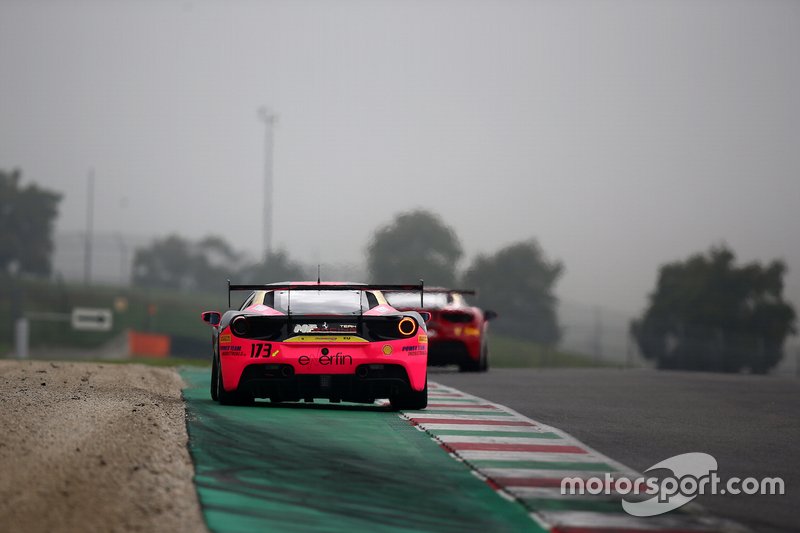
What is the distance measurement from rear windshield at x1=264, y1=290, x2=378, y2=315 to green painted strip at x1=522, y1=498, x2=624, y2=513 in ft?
15.7

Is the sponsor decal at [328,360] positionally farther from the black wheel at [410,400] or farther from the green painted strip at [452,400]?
the green painted strip at [452,400]

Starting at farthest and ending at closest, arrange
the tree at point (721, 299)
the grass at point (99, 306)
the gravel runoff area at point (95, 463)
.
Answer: the tree at point (721, 299) < the grass at point (99, 306) < the gravel runoff area at point (95, 463)

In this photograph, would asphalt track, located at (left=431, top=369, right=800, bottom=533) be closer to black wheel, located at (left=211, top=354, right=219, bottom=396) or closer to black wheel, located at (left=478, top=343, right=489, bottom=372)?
black wheel, located at (left=478, top=343, right=489, bottom=372)

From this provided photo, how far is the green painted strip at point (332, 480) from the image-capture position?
20.5 feet

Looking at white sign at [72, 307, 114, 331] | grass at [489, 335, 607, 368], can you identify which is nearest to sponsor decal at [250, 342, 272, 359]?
white sign at [72, 307, 114, 331]

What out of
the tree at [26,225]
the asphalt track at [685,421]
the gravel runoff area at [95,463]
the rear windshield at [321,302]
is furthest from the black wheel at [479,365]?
the tree at [26,225]

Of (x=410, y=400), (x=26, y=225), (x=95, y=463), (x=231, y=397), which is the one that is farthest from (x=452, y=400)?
(x=26, y=225)

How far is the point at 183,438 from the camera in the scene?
8.88 m

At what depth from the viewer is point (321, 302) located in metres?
11.9

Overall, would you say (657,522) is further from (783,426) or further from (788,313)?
(788,313)

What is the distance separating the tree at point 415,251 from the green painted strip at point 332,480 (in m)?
29.8

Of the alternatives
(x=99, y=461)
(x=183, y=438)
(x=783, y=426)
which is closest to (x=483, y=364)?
(x=783, y=426)

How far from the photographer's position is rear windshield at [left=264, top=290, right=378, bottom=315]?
11.6 metres

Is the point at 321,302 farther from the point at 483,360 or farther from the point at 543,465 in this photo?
the point at 483,360
